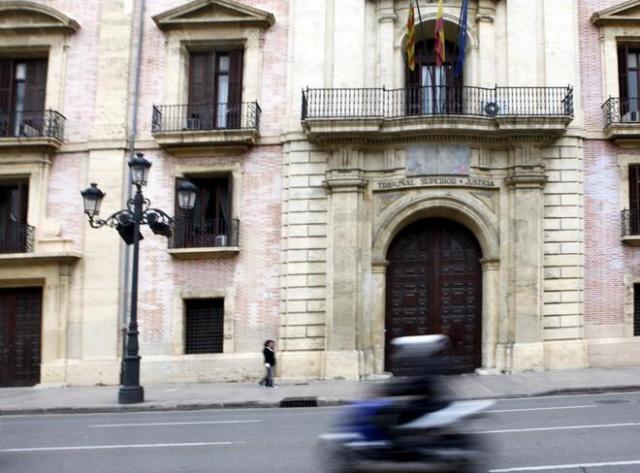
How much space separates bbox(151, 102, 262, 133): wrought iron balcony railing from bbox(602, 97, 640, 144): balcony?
9591 mm

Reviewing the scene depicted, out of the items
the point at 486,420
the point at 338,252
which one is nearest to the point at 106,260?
the point at 338,252

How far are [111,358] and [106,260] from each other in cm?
272

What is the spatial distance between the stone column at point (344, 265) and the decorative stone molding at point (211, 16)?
476 centimetres

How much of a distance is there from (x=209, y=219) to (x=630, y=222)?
1162 centimetres

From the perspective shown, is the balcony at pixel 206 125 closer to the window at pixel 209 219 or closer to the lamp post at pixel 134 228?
the window at pixel 209 219

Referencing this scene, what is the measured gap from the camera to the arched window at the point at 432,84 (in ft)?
67.3

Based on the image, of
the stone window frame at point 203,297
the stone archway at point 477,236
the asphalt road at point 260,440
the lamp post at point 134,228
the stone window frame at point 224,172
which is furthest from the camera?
the stone window frame at point 224,172

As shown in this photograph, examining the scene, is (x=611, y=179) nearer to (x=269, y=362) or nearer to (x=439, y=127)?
(x=439, y=127)

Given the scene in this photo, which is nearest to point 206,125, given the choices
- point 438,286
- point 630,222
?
point 438,286

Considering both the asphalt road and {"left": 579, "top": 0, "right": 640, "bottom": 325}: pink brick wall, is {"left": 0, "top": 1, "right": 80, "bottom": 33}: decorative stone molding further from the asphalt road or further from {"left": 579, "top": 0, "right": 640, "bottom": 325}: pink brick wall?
{"left": 579, "top": 0, "right": 640, "bottom": 325}: pink brick wall

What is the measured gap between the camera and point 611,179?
2011 centimetres

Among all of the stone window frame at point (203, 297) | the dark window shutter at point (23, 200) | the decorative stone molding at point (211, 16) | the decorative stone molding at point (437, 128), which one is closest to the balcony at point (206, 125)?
the decorative stone molding at point (437, 128)

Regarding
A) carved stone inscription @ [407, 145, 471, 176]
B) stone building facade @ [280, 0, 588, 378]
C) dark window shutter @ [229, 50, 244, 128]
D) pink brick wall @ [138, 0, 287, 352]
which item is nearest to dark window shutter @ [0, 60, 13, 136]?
pink brick wall @ [138, 0, 287, 352]

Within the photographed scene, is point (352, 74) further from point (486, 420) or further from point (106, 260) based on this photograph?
point (486, 420)
